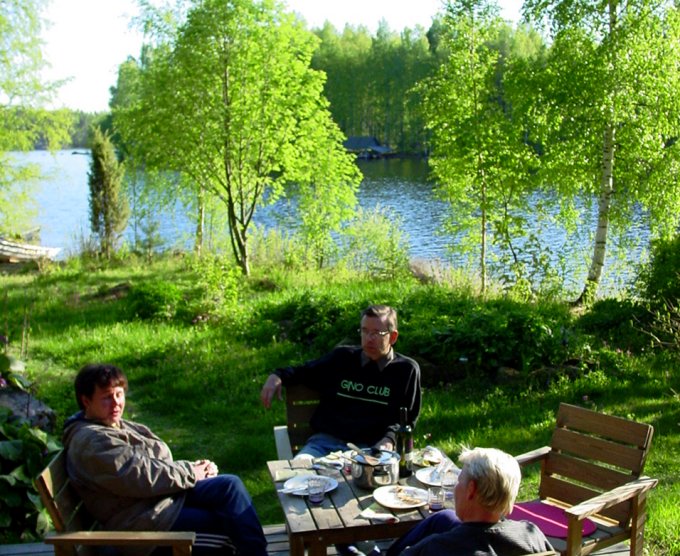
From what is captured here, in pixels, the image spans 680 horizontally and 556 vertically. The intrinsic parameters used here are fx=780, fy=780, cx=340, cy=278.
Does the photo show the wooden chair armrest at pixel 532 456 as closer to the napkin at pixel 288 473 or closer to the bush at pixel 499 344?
the napkin at pixel 288 473

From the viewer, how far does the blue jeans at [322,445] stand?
15.2ft

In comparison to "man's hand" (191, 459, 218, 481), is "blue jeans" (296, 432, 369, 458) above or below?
below

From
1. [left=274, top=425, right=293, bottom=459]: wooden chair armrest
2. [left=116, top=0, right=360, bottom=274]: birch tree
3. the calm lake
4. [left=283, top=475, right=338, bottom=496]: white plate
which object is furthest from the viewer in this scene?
the calm lake

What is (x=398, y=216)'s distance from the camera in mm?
24531

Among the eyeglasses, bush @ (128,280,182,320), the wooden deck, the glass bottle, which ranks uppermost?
the eyeglasses

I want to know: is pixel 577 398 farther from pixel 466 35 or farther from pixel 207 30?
pixel 207 30

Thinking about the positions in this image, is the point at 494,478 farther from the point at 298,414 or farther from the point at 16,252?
the point at 16,252

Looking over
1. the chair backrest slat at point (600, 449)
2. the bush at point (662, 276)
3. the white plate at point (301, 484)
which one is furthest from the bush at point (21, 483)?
the bush at point (662, 276)

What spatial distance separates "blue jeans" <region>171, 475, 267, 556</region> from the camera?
371 cm

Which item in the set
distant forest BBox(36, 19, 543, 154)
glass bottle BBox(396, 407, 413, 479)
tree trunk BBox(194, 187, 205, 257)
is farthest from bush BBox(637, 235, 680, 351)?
distant forest BBox(36, 19, 543, 154)

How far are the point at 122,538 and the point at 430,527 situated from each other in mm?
1284

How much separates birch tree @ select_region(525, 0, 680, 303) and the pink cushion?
23.9ft

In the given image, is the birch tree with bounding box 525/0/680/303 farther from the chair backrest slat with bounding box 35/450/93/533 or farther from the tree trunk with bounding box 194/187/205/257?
the chair backrest slat with bounding box 35/450/93/533

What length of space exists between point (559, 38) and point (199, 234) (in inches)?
325
